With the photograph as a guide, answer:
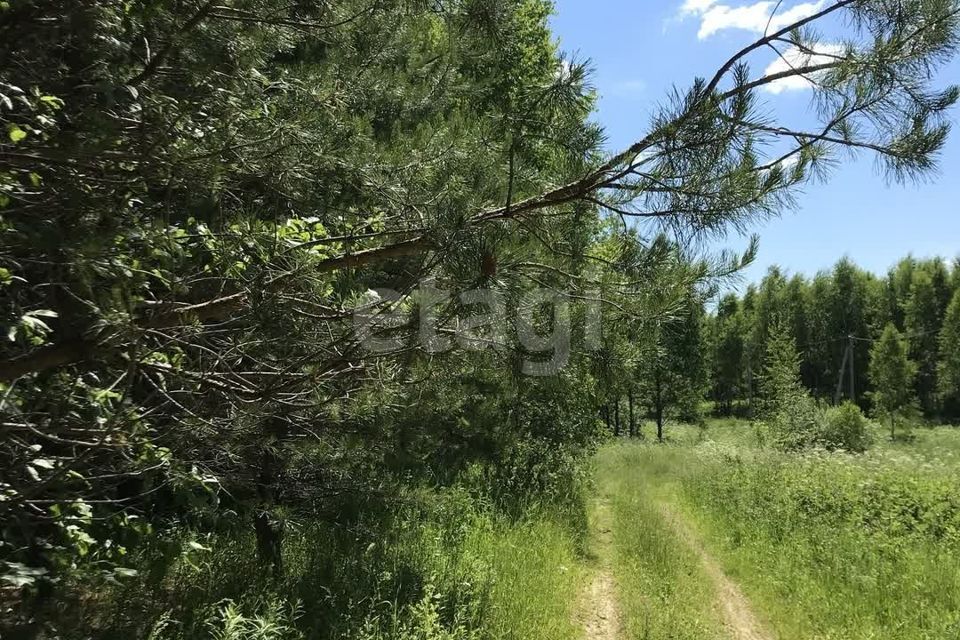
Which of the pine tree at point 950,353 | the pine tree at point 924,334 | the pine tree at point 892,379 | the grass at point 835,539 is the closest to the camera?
the grass at point 835,539

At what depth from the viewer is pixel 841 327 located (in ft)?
156

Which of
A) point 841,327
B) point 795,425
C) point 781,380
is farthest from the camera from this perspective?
point 841,327

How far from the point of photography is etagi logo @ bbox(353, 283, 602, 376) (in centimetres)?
265

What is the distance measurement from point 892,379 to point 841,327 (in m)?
16.8

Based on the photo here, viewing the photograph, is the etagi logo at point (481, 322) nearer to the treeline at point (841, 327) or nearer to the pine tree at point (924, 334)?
the treeline at point (841, 327)

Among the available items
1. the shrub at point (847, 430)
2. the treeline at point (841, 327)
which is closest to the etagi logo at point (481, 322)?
the shrub at point (847, 430)

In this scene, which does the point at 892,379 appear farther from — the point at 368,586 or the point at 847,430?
the point at 368,586

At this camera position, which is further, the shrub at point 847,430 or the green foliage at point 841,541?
the shrub at point 847,430

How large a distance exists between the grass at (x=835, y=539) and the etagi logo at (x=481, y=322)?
12.6 feet

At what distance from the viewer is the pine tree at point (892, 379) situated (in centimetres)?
3219

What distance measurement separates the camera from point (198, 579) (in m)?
3.99

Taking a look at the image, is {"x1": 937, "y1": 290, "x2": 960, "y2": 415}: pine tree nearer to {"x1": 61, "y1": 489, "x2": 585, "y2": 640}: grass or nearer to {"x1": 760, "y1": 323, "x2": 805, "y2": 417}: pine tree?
{"x1": 760, "y1": 323, "x2": 805, "y2": 417}: pine tree

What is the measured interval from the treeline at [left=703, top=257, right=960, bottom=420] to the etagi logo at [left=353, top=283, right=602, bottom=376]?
137 feet

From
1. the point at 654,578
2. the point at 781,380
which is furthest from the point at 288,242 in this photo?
the point at 781,380
